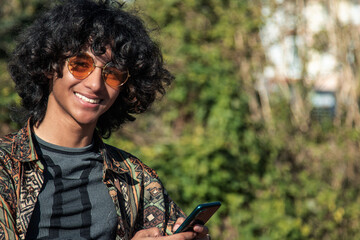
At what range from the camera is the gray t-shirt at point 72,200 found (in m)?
1.97

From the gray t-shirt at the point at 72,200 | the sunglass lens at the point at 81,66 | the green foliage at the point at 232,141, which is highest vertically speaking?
the sunglass lens at the point at 81,66

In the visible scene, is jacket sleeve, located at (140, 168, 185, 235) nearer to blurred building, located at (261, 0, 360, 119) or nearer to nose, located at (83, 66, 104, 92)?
nose, located at (83, 66, 104, 92)

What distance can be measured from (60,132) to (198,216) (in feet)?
2.01

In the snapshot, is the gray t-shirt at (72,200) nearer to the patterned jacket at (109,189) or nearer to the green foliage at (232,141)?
the patterned jacket at (109,189)

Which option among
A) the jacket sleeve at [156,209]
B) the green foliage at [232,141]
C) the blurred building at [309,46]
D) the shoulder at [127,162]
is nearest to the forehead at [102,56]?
the shoulder at [127,162]

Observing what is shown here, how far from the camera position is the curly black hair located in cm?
218

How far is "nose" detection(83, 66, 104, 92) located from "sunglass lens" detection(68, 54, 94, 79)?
2 cm

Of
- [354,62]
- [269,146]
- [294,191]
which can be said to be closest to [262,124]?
[269,146]

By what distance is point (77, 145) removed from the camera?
2168mm

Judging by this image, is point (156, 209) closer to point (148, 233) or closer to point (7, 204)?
point (148, 233)

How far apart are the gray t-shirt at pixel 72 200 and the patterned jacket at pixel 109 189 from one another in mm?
42

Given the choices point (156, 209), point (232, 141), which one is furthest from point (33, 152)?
point (232, 141)

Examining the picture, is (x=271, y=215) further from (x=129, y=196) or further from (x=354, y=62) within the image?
(x=129, y=196)

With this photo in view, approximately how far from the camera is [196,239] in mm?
2199
